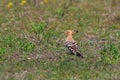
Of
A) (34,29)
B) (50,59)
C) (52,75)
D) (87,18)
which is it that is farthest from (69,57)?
(87,18)

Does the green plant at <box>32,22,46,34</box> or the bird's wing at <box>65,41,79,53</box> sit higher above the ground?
the green plant at <box>32,22,46,34</box>

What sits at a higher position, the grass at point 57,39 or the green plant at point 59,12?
the green plant at point 59,12

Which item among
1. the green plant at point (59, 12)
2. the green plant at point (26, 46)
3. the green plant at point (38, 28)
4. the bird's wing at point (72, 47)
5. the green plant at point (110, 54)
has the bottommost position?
the green plant at point (110, 54)

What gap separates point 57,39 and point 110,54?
1.74 meters

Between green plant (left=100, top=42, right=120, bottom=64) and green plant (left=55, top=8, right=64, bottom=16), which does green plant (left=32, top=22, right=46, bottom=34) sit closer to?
green plant (left=55, top=8, right=64, bottom=16)

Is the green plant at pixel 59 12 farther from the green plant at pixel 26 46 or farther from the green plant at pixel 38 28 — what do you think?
the green plant at pixel 26 46

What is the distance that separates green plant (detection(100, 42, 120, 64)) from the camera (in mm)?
11127

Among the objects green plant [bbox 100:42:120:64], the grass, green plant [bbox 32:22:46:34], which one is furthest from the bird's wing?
green plant [bbox 32:22:46:34]

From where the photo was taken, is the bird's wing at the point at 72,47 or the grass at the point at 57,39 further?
the bird's wing at the point at 72,47

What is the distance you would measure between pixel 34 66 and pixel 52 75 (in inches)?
25.0

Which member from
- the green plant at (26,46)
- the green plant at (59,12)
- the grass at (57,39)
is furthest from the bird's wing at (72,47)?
the green plant at (59,12)

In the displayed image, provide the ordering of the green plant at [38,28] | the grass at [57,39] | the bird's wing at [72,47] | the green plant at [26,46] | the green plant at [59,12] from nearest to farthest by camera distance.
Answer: the grass at [57,39] → the bird's wing at [72,47] → the green plant at [26,46] → the green plant at [38,28] → the green plant at [59,12]

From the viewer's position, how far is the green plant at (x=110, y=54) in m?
11.1

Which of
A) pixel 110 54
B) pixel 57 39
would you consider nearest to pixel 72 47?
pixel 110 54
